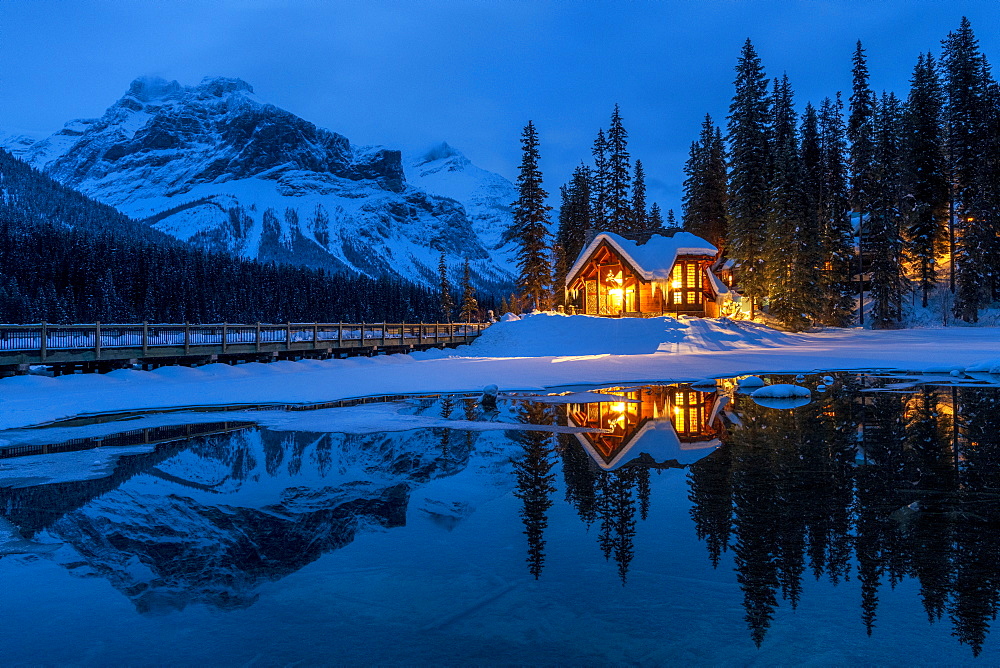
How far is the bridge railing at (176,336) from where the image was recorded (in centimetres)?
2202

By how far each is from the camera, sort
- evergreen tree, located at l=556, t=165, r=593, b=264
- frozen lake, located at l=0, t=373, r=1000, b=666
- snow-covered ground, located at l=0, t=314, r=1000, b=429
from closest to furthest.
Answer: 1. frozen lake, located at l=0, t=373, r=1000, b=666
2. snow-covered ground, located at l=0, t=314, r=1000, b=429
3. evergreen tree, located at l=556, t=165, r=593, b=264

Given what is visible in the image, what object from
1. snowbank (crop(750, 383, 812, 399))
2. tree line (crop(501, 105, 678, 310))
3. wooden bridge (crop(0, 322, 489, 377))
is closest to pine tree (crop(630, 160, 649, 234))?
tree line (crop(501, 105, 678, 310))

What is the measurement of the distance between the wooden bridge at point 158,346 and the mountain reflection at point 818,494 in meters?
19.0

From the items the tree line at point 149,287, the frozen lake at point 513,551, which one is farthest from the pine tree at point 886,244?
the tree line at point 149,287

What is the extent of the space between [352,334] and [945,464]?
33309 mm

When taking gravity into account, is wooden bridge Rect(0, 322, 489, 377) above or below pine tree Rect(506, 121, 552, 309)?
below

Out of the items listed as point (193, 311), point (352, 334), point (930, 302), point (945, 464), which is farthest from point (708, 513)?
point (193, 311)

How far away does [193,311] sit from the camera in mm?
97875

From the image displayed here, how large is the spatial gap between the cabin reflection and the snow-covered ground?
461 centimetres

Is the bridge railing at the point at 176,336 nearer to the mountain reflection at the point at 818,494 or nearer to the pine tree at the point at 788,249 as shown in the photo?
the mountain reflection at the point at 818,494

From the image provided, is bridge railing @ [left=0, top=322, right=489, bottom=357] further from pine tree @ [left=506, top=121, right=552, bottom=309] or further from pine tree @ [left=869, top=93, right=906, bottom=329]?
pine tree @ [left=869, top=93, right=906, bottom=329]

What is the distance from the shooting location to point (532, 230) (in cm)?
5259

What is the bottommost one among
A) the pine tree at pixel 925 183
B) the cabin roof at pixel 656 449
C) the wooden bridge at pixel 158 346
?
the cabin roof at pixel 656 449

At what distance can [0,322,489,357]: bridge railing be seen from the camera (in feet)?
72.2
